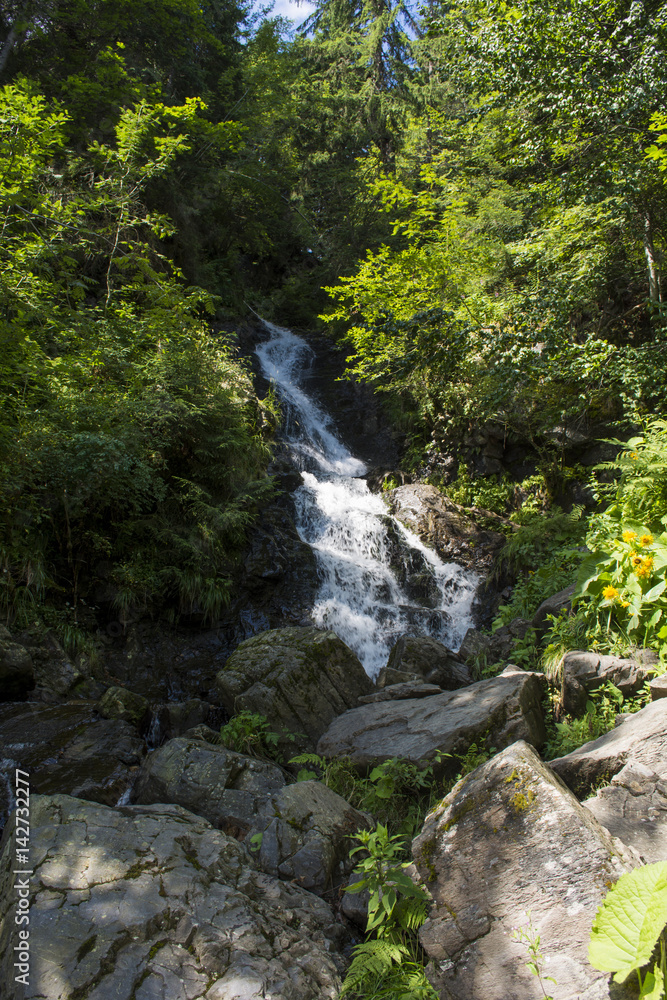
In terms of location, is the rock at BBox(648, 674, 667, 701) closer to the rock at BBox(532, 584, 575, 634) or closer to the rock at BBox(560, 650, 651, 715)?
the rock at BBox(560, 650, 651, 715)

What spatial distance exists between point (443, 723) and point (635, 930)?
8.60ft

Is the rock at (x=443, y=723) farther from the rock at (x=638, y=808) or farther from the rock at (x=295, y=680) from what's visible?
the rock at (x=638, y=808)

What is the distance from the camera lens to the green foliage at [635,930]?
1531mm

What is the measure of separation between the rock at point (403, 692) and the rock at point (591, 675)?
1.56 meters

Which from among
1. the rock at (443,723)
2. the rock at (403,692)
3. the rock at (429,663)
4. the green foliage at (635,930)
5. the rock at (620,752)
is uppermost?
the green foliage at (635,930)

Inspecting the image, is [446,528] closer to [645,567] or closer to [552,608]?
[552,608]

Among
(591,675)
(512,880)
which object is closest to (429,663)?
(591,675)

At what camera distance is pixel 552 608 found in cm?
530

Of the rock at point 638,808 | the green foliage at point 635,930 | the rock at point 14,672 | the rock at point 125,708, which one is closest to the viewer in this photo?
the green foliage at point 635,930

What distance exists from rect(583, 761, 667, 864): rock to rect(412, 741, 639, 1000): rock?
0.44 ft

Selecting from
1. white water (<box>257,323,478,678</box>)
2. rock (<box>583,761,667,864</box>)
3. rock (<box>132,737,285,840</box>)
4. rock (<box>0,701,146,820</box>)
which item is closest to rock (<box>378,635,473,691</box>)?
white water (<box>257,323,478,678</box>)

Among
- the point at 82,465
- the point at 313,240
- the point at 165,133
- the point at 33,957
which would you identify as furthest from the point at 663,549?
the point at 313,240

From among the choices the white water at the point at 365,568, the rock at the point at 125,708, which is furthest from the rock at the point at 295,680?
the white water at the point at 365,568

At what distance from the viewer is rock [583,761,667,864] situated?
86.9 inches
